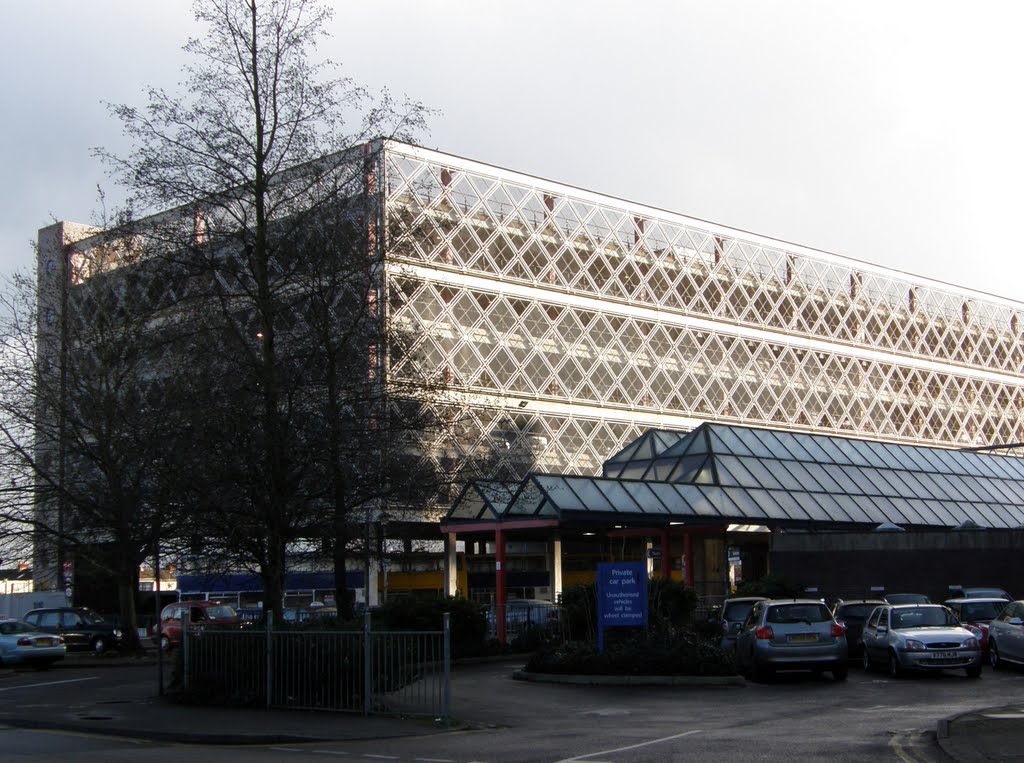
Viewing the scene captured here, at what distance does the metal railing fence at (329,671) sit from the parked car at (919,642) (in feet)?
31.6

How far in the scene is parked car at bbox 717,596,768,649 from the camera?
28.6 meters

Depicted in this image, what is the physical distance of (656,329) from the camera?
7800 centimetres

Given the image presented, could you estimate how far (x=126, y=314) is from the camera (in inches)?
1087

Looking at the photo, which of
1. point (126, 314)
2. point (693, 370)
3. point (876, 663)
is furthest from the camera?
point (693, 370)

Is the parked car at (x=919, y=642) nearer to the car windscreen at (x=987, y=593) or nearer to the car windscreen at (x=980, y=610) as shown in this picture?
the car windscreen at (x=980, y=610)

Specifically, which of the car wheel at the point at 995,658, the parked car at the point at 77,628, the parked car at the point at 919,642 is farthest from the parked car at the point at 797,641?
the parked car at the point at 77,628

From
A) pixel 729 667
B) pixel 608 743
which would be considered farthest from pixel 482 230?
pixel 608 743

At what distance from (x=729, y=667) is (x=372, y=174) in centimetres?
1205

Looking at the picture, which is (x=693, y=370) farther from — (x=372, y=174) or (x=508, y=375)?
(x=372, y=174)

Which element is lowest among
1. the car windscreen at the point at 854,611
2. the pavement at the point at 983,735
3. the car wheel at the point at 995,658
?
the car wheel at the point at 995,658

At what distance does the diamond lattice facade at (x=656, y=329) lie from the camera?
2702 inches

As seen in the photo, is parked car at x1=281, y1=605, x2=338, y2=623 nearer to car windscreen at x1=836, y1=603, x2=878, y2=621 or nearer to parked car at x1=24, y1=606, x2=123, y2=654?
parked car at x1=24, y1=606, x2=123, y2=654

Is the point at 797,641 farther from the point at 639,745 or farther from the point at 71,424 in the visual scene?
the point at 71,424

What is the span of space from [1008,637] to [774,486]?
20.8 meters
